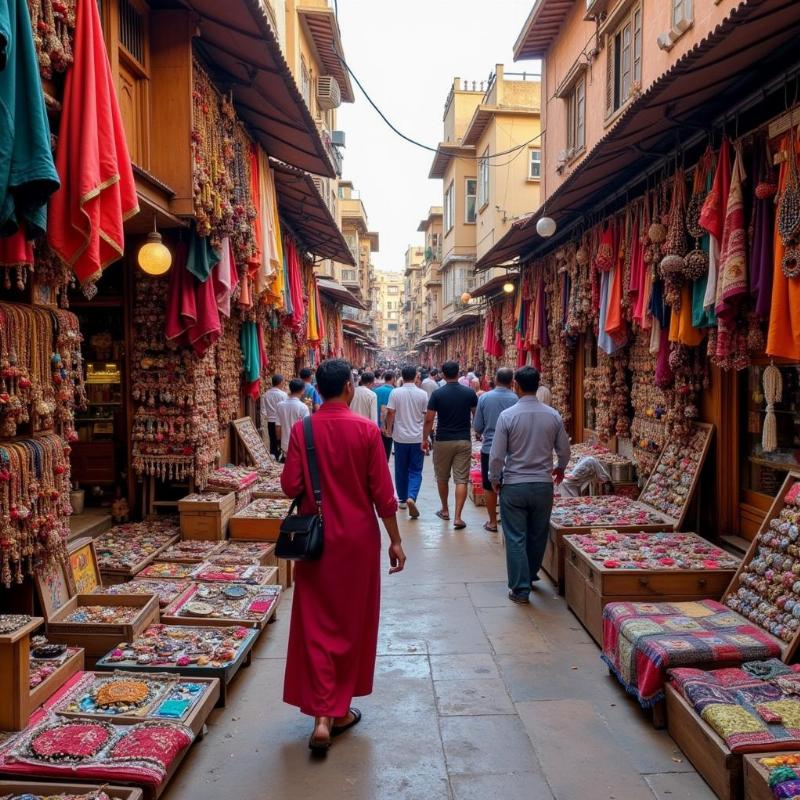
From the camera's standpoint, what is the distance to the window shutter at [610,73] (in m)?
11.6

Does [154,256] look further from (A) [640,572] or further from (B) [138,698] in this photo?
(A) [640,572]

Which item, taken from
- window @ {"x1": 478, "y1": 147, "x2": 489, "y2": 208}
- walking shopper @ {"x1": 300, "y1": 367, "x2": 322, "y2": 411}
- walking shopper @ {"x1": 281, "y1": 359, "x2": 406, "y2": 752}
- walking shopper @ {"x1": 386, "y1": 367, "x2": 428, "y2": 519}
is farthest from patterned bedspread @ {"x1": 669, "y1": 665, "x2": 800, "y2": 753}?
window @ {"x1": 478, "y1": 147, "x2": 489, "y2": 208}

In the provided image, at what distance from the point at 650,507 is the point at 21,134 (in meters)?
6.32

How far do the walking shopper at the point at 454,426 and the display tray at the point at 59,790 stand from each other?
6536 mm

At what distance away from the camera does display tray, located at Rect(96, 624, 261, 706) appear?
4.32 m

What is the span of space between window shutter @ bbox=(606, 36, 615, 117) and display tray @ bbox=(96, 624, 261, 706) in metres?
10.4

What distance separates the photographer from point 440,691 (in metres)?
4.59

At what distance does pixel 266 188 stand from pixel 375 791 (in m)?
7.43

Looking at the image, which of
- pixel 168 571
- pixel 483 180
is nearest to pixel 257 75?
pixel 168 571

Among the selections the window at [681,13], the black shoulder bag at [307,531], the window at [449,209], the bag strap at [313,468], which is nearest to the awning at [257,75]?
the bag strap at [313,468]

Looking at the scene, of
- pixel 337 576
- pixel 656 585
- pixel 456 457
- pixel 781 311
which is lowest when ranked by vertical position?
pixel 656 585

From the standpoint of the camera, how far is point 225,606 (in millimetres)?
5480

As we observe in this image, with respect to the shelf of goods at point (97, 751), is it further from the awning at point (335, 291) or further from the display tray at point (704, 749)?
the awning at point (335, 291)

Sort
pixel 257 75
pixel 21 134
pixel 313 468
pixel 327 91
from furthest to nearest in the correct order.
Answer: pixel 327 91 → pixel 257 75 → pixel 313 468 → pixel 21 134
